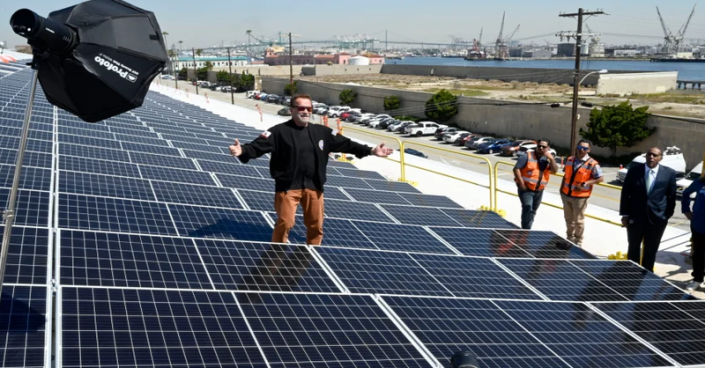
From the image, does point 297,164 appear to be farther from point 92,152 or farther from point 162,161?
point 162,161

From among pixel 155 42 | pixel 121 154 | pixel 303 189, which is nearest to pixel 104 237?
pixel 155 42

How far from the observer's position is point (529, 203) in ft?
32.6

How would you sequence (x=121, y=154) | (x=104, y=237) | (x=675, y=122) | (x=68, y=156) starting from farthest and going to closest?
(x=675, y=122)
(x=121, y=154)
(x=68, y=156)
(x=104, y=237)

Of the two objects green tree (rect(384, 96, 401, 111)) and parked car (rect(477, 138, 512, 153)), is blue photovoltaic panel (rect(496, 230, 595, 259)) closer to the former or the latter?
parked car (rect(477, 138, 512, 153))

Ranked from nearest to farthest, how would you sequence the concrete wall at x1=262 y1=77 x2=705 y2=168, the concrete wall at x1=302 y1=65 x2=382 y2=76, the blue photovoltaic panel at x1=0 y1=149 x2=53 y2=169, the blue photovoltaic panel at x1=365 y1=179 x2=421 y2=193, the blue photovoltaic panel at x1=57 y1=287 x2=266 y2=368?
1. the blue photovoltaic panel at x1=57 y1=287 x2=266 y2=368
2. the blue photovoltaic panel at x1=0 y1=149 x2=53 y2=169
3. the blue photovoltaic panel at x1=365 y1=179 x2=421 y2=193
4. the concrete wall at x1=262 y1=77 x2=705 y2=168
5. the concrete wall at x1=302 y1=65 x2=382 y2=76

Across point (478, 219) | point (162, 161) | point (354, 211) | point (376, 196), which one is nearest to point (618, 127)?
point (376, 196)

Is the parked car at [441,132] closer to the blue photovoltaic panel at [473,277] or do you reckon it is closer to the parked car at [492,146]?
the parked car at [492,146]

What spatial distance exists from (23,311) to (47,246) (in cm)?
108

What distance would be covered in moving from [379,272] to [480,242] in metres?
2.58

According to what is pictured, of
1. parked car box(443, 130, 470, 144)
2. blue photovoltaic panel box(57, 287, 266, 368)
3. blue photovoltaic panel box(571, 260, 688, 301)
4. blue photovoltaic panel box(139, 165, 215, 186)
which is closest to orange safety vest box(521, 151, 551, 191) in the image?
blue photovoltaic panel box(571, 260, 688, 301)

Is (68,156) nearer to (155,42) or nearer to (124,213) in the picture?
(124,213)

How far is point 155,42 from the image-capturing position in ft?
12.2

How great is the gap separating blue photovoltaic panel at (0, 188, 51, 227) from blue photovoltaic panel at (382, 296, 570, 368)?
2.91 m

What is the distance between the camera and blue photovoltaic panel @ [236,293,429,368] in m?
3.51
